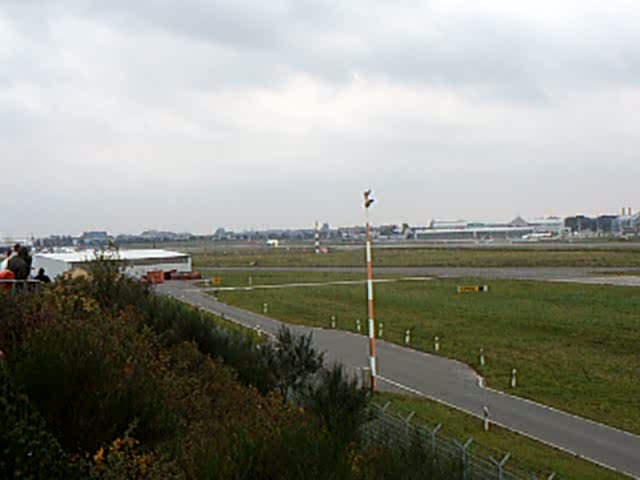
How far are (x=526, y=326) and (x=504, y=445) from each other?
67.1 feet

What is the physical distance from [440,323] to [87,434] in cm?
3144

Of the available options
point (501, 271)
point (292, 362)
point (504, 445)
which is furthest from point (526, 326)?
point (501, 271)

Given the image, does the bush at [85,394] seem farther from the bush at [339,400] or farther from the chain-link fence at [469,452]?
the chain-link fence at [469,452]

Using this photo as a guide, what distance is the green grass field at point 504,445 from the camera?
14.0 meters

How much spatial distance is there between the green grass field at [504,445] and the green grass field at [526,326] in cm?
329

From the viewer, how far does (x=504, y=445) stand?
51.4 ft

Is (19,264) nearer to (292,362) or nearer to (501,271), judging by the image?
(292,362)

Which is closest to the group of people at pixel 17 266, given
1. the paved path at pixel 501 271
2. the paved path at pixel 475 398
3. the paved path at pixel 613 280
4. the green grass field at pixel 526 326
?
the paved path at pixel 475 398

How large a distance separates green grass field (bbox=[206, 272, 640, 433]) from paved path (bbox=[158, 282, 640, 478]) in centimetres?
81

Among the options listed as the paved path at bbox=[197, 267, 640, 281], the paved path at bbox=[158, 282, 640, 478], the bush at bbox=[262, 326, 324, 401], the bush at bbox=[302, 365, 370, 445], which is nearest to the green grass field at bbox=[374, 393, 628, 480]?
the paved path at bbox=[158, 282, 640, 478]

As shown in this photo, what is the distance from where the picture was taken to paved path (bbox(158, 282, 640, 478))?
15.7 m

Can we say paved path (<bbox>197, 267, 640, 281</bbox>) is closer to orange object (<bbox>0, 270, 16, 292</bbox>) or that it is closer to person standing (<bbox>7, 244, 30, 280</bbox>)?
person standing (<bbox>7, 244, 30, 280</bbox>)

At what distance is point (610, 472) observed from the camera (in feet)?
46.1

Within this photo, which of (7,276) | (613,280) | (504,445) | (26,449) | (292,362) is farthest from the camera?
(613,280)
